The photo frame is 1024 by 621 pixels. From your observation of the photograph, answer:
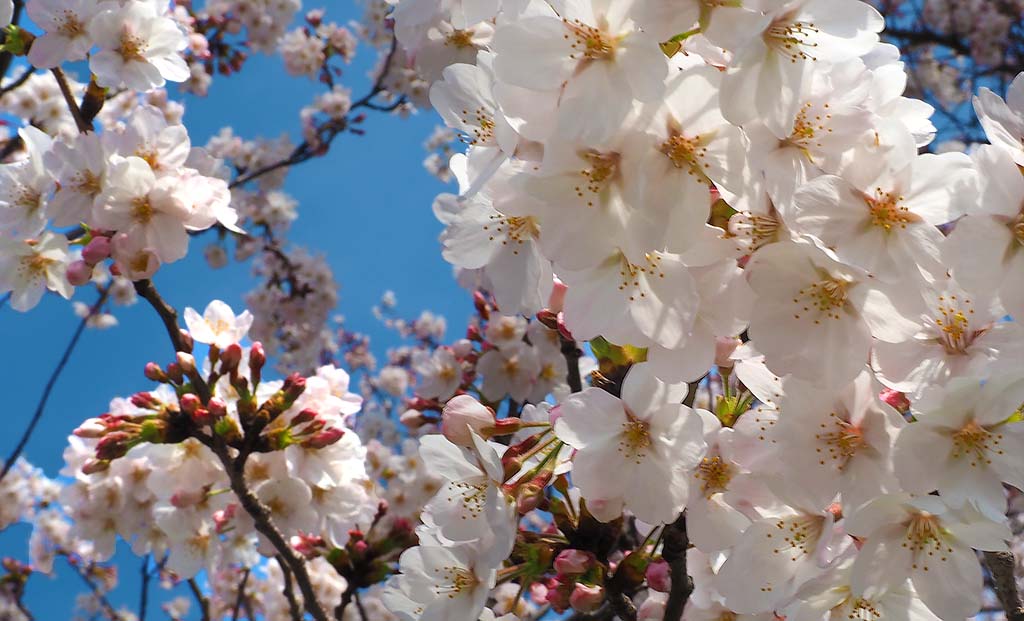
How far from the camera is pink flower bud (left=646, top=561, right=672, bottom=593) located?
1.59 metres

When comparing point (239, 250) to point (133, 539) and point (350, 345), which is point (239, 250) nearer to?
point (350, 345)

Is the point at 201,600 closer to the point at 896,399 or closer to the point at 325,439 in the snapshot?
the point at 325,439

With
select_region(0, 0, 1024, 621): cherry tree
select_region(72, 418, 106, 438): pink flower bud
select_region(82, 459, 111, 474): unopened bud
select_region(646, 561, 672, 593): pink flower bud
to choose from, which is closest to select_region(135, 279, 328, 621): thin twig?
select_region(72, 418, 106, 438): pink flower bud

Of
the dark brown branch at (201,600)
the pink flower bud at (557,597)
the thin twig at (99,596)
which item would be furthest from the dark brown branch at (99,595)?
the pink flower bud at (557,597)

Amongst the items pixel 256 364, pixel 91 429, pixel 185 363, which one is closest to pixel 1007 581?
pixel 256 364

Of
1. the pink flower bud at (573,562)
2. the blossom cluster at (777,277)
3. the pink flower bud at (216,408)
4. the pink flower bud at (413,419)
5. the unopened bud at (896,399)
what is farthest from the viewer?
the pink flower bud at (413,419)

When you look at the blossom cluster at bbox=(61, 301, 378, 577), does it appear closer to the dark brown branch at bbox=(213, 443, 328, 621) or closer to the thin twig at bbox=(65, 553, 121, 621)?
the dark brown branch at bbox=(213, 443, 328, 621)

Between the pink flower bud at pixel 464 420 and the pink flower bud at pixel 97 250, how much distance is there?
3.97 feet

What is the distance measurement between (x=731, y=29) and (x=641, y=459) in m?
0.65

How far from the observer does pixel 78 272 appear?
7.43ft

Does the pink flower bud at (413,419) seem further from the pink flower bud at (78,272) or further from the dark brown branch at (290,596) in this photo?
the pink flower bud at (78,272)

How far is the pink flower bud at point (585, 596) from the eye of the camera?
161 cm

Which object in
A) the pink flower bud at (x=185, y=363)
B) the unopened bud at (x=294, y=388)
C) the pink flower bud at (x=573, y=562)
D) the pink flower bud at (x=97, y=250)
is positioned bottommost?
the pink flower bud at (x=573, y=562)

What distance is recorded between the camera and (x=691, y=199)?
1.08 m
